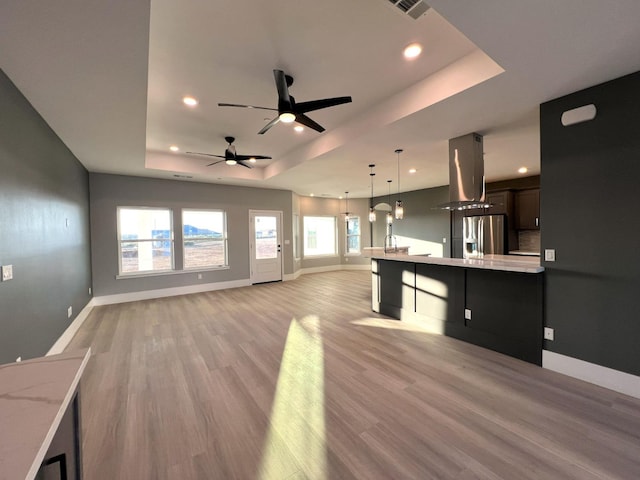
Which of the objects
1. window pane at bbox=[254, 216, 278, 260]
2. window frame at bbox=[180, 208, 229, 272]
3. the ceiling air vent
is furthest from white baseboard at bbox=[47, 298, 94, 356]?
the ceiling air vent

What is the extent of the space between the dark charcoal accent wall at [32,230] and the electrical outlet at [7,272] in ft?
0.15

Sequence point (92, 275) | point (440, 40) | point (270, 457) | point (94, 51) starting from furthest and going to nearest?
point (92, 275), point (440, 40), point (94, 51), point (270, 457)

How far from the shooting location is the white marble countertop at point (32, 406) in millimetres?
604

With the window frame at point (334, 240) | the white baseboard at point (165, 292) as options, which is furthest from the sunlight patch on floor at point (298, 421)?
the window frame at point (334, 240)

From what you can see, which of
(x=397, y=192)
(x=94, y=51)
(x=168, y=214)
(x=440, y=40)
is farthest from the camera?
(x=397, y=192)

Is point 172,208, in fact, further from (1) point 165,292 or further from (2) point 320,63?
Result: (2) point 320,63

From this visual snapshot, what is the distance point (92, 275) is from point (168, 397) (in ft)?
15.2

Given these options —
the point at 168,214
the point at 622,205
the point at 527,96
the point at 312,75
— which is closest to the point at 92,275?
the point at 168,214

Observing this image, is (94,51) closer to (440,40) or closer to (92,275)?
(440,40)

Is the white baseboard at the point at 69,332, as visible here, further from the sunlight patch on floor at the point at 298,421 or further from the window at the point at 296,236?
the window at the point at 296,236

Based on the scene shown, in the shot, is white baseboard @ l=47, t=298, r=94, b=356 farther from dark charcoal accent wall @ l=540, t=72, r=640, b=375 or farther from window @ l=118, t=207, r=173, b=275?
dark charcoal accent wall @ l=540, t=72, r=640, b=375

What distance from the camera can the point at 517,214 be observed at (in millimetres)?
6441

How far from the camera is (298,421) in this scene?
202 cm

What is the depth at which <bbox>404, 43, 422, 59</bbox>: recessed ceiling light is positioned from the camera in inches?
93.0
